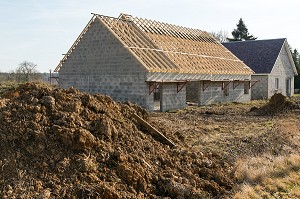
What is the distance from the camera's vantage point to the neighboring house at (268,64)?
3186cm

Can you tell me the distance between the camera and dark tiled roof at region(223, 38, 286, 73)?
107ft

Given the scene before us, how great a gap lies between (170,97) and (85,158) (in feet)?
46.3

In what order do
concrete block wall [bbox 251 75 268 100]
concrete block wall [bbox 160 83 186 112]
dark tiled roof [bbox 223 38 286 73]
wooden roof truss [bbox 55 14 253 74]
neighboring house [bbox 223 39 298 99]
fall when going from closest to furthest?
1. concrete block wall [bbox 160 83 186 112]
2. wooden roof truss [bbox 55 14 253 74]
3. concrete block wall [bbox 251 75 268 100]
4. neighboring house [bbox 223 39 298 99]
5. dark tiled roof [bbox 223 38 286 73]

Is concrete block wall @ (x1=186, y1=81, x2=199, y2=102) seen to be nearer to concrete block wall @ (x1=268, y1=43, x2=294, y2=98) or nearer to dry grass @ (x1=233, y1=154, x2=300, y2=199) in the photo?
concrete block wall @ (x1=268, y1=43, x2=294, y2=98)

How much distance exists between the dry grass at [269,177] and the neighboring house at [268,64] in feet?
73.1

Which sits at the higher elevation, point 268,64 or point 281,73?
point 268,64

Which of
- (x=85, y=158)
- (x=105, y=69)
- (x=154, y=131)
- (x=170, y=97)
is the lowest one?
(x=85, y=158)

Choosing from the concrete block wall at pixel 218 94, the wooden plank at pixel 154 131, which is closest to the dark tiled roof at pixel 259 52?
the concrete block wall at pixel 218 94

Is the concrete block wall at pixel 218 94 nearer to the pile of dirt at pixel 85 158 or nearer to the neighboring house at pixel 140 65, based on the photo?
the neighboring house at pixel 140 65

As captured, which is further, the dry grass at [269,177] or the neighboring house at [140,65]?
the neighboring house at [140,65]

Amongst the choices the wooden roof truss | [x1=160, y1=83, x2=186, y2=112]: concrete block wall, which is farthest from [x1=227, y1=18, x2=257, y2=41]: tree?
[x1=160, y1=83, x2=186, y2=112]: concrete block wall

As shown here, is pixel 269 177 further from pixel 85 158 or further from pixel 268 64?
pixel 268 64

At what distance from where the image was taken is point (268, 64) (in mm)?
32594

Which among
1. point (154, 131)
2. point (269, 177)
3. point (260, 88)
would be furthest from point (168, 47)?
point (269, 177)
